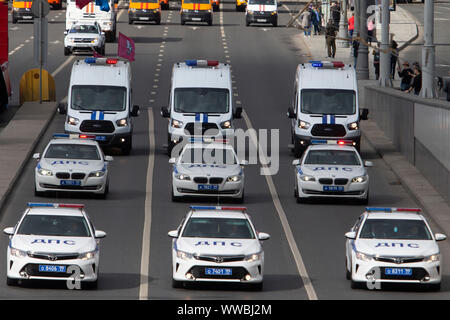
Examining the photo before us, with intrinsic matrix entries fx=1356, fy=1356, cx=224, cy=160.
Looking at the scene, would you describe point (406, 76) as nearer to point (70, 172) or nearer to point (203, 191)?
point (203, 191)

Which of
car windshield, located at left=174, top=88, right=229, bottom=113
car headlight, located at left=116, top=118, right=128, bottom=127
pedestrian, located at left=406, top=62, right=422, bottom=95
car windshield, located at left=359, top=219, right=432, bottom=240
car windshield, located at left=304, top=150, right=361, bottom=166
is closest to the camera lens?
car windshield, located at left=359, top=219, right=432, bottom=240

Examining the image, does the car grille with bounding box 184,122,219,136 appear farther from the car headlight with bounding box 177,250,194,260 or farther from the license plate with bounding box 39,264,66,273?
the license plate with bounding box 39,264,66,273

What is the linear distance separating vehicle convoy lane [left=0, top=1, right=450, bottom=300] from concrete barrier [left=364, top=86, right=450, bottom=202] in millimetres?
922

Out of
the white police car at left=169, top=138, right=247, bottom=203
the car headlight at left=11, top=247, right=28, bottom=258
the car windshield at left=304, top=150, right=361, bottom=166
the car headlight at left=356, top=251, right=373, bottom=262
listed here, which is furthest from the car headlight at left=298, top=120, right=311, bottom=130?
the car headlight at left=11, top=247, right=28, bottom=258

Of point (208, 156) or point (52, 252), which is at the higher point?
point (208, 156)

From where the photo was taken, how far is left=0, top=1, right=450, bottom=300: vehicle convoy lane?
2323 centimetres

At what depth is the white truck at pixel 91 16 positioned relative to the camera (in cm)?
7044

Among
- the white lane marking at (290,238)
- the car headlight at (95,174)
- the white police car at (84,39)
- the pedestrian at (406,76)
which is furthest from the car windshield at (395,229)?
the white police car at (84,39)

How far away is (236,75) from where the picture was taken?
197 feet

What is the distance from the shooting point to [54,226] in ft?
77.5

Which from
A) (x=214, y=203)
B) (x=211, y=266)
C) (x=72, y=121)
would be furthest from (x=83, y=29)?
(x=211, y=266)

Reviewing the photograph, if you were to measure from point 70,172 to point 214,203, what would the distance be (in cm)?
354

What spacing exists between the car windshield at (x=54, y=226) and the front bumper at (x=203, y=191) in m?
8.75
